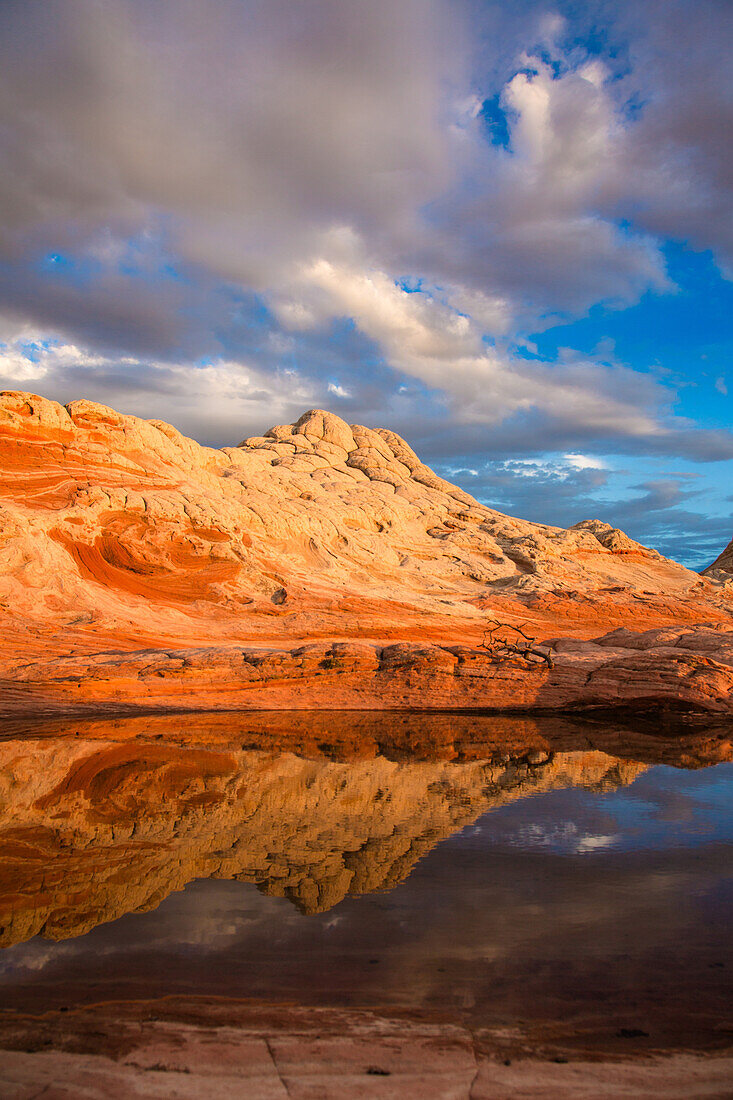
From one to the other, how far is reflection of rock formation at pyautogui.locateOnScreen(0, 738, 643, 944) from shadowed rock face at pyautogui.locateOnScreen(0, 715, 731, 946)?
0.07ft

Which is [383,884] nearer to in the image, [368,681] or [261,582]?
[368,681]

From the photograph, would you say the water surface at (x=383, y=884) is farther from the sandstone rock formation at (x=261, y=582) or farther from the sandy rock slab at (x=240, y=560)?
the sandy rock slab at (x=240, y=560)

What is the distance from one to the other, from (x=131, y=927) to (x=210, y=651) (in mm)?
11220

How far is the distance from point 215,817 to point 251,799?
2.52 ft

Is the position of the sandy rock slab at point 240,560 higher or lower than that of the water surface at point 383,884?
higher

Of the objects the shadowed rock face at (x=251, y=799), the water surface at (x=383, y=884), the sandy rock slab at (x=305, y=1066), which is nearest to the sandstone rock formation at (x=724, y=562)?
the shadowed rock face at (x=251, y=799)

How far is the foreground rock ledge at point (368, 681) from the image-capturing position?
13.7 m

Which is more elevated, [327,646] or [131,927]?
[327,646]

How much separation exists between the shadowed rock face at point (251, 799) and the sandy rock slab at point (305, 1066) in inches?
65.0

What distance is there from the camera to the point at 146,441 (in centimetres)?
3092

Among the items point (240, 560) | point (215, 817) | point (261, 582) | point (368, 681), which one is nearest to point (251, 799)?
point (215, 817)

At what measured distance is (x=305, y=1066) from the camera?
3.17 metres

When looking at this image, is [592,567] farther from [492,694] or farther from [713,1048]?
[713,1048]

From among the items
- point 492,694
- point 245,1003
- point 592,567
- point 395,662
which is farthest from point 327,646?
point 592,567
